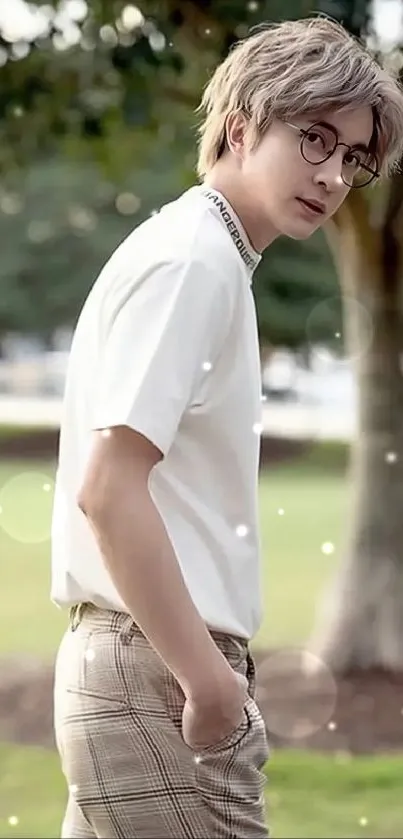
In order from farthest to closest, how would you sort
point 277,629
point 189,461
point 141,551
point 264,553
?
point 277,629 → point 264,553 → point 189,461 → point 141,551

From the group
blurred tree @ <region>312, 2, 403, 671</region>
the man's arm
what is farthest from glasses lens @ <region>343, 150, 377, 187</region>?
blurred tree @ <region>312, 2, 403, 671</region>

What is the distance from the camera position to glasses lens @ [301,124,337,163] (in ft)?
2.84

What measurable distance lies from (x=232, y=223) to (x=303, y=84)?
107 millimetres

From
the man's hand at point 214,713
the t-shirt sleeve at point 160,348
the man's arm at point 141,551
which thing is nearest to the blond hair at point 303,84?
the t-shirt sleeve at point 160,348

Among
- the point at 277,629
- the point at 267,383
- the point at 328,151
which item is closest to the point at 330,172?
the point at 328,151

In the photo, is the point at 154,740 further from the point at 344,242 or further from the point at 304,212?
the point at 344,242

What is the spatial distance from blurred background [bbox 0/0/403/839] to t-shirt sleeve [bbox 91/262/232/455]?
27.0 inches

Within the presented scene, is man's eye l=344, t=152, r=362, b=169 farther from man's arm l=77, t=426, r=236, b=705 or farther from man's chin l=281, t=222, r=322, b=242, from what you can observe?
man's arm l=77, t=426, r=236, b=705

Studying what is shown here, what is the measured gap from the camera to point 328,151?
88cm

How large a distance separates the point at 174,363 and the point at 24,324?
791 mm

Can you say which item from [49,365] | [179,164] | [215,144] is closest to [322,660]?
[49,365]

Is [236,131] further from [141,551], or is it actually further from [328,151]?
[141,551]

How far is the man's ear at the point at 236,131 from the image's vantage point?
870 mm

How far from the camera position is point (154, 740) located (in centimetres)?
80
